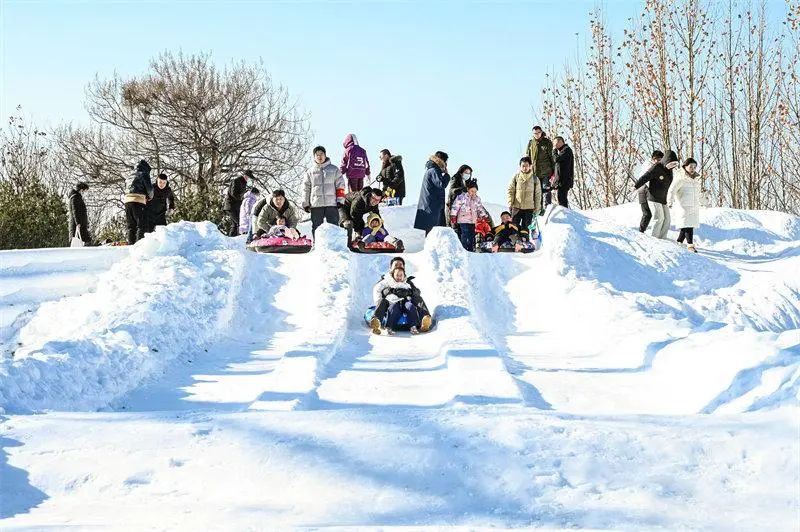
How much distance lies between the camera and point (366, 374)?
936 centimetres

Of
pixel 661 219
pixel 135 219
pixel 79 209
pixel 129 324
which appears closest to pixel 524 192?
pixel 661 219

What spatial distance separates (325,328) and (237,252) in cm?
358

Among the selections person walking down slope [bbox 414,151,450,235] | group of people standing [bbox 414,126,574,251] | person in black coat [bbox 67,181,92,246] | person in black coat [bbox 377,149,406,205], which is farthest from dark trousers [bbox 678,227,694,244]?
person in black coat [bbox 67,181,92,246]

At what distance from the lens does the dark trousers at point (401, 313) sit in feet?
38.8

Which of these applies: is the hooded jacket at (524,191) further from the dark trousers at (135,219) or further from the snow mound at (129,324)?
the dark trousers at (135,219)

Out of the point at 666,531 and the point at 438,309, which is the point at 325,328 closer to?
the point at 438,309

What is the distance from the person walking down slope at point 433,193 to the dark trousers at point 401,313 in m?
5.66

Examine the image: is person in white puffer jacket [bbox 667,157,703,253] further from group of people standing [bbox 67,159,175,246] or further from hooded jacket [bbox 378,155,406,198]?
group of people standing [bbox 67,159,175,246]

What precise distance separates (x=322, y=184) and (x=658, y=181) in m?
5.89

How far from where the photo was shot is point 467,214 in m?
17.1

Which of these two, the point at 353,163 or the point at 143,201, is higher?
the point at 353,163

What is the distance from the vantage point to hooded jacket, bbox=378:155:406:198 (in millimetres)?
21000

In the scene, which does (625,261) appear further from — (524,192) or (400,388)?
(400,388)

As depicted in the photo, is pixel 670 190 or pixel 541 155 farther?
pixel 541 155
